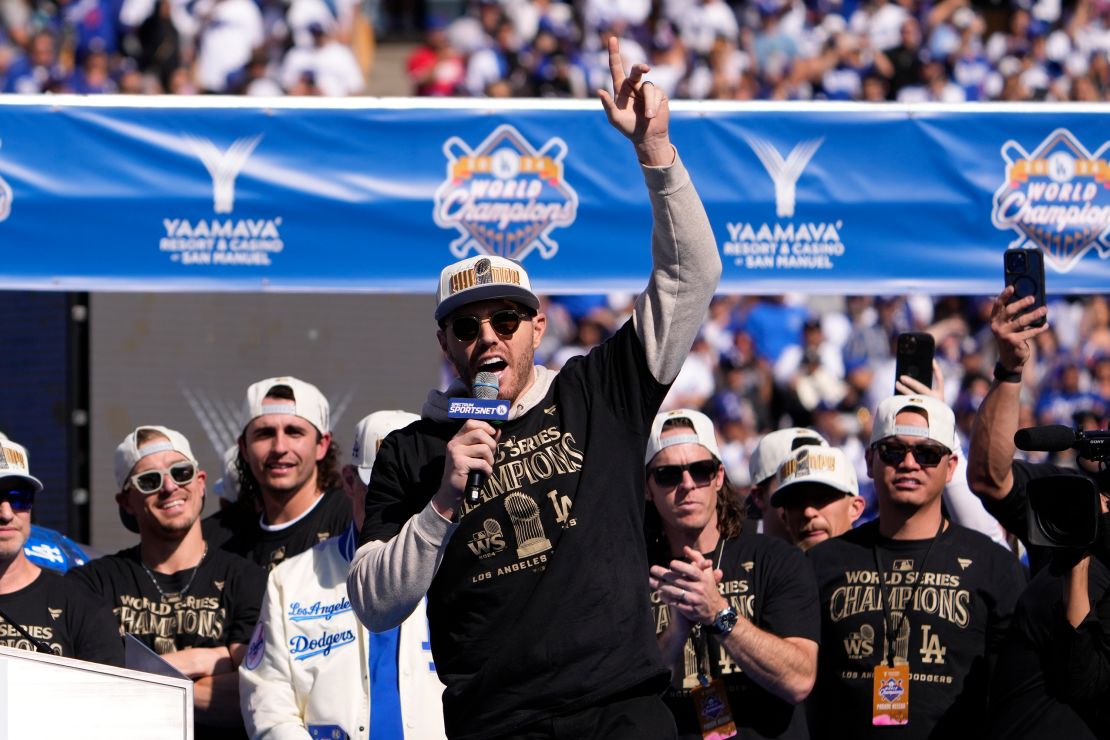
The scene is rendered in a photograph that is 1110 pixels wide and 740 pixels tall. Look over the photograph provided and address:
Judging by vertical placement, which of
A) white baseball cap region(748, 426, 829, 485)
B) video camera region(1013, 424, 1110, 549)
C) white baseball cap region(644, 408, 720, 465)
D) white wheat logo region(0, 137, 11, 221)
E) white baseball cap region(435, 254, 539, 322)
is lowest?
video camera region(1013, 424, 1110, 549)

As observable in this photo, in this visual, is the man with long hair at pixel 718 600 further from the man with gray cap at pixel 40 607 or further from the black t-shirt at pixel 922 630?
the man with gray cap at pixel 40 607

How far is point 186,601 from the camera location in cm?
686

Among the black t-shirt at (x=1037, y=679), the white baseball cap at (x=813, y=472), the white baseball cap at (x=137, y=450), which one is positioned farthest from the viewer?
the white baseball cap at (x=137, y=450)

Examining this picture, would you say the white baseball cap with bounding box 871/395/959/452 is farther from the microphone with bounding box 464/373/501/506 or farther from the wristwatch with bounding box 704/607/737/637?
the microphone with bounding box 464/373/501/506

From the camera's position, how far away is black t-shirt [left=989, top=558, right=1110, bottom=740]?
5523 mm

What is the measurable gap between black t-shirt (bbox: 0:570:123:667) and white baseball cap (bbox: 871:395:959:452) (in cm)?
292

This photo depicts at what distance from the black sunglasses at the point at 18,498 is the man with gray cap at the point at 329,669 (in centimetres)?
106

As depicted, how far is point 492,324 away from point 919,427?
256cm

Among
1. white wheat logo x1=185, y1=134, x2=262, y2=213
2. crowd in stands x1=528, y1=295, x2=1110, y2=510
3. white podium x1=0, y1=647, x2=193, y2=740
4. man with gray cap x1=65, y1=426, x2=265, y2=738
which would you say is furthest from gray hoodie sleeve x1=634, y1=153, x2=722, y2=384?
crowd in stands x1=528, y1=295, x2=1110, y2=510

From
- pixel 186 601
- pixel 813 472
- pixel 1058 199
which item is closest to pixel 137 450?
pixel 186 601

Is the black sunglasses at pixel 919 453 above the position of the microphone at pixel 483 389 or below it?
above

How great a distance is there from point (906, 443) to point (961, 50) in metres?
13.1

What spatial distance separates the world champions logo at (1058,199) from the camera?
311 inches

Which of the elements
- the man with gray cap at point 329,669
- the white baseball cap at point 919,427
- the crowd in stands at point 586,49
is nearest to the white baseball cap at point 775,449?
the white baseball cap at point 919,427
